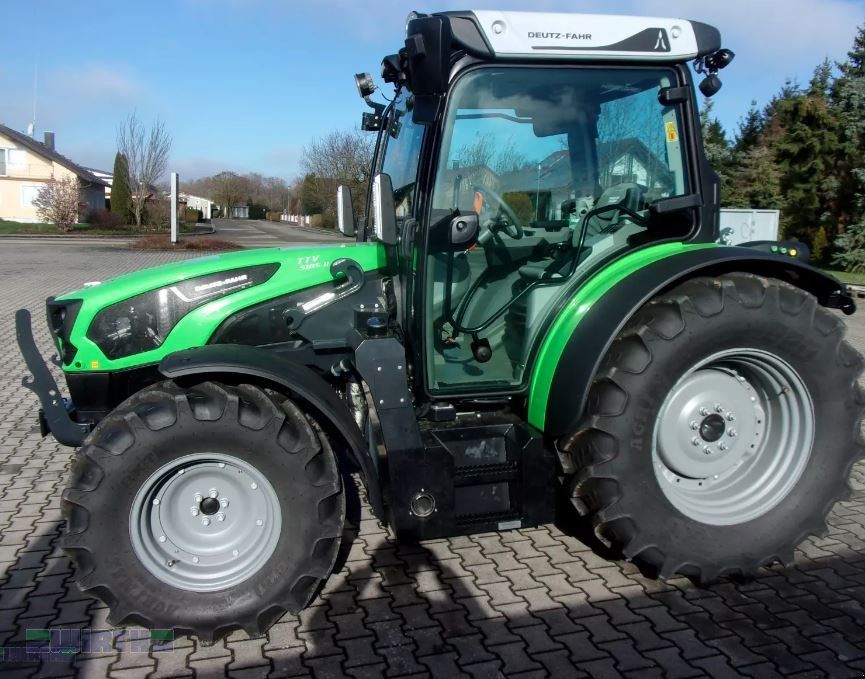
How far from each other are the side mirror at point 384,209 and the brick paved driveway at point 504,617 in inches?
65.5

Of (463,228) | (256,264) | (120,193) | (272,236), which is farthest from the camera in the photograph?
(120,193)

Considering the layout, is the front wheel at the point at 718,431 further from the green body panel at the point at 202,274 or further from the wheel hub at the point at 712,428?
the green body panel at the point at 202,274

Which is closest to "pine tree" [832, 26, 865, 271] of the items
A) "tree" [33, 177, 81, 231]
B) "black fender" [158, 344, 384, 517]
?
"black fender" [158, 344, 384, 517]

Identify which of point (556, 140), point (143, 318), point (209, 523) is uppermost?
point (556, 140)

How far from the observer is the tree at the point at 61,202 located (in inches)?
1652

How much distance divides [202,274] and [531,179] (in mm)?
1621

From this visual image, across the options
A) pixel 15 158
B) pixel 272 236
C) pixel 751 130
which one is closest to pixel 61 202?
pixel 272 236

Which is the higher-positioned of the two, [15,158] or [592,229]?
[15,158]

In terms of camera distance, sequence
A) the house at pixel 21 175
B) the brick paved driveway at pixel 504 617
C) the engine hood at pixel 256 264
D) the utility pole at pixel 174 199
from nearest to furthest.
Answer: the brick paved driveway at pixel 504 617 < the engine hood at pixel 256 264 < the utility pole at pixel 174 199 < the house at pixel 21 175

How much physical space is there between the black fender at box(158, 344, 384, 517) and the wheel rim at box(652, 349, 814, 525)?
1.31 m

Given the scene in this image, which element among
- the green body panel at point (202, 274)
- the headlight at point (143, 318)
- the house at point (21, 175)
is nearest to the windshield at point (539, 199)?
the green body panel at point (202, 274)

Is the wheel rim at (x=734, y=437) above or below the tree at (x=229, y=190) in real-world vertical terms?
below

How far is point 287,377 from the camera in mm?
3154

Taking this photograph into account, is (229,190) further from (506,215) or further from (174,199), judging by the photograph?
(506,215)
